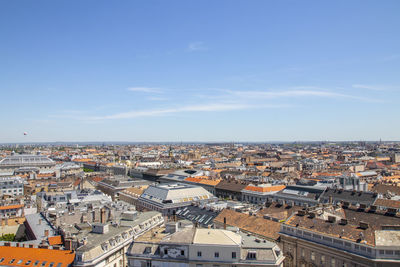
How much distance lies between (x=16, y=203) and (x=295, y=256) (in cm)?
7705

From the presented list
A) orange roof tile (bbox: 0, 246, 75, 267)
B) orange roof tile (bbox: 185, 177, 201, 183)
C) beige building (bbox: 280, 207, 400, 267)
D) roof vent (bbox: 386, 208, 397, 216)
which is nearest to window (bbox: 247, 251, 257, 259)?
beige building (bbox: 280, 207, 400, 267)

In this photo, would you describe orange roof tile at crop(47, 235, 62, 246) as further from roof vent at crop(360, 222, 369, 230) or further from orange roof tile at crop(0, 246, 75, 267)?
roof vent at crop(360, 222, 369, 230)

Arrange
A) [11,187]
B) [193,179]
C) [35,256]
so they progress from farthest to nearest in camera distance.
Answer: [193,179]
[11,187]
[35,256]

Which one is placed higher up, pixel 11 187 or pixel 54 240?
pixel 54 240

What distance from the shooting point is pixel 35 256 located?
175 ft

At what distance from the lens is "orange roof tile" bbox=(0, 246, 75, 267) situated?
173 ft

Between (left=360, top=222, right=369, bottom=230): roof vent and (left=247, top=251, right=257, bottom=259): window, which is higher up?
(left=360, top=222, right=369, bottom=230): roof vent

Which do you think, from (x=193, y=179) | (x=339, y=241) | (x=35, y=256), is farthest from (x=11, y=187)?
(x=339, y=241)

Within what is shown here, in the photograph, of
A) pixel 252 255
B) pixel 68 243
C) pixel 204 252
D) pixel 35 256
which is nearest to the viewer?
pixel 204 252

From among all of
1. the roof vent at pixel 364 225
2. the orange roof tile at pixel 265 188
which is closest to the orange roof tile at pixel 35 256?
the roof vent at pixel 364 225

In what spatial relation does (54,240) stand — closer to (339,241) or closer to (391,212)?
(339,241)

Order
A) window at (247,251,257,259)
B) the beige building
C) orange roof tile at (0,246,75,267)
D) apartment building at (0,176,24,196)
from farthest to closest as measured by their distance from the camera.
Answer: apartment building at (0,176,24,196)
orange roof tile at (0,246,75,267)
window at (247,251,257,259)
the beige building

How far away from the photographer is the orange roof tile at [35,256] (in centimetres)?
5278

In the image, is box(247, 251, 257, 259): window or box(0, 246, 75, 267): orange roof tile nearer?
box(247, 251, 257, 259): window
